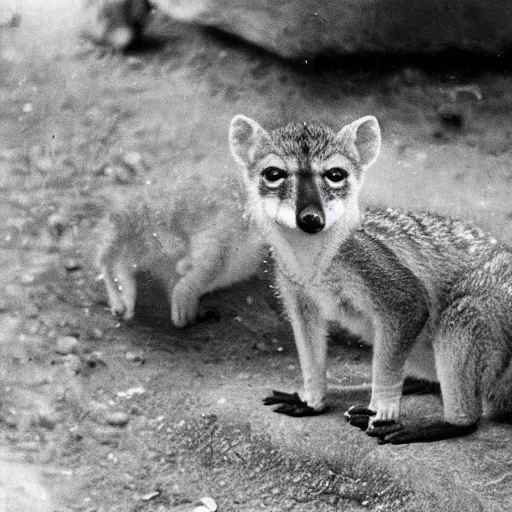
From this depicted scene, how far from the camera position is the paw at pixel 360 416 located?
4.68m

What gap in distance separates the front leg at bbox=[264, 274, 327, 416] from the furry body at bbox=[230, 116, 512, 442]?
0.01 m

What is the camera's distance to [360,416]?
4688 millimetres

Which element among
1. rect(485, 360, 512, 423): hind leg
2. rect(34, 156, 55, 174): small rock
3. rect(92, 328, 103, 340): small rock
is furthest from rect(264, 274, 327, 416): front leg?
rect(34, 156, 55, 174): small rock

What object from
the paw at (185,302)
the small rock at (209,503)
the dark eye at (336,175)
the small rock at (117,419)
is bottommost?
the small rock at (209,503)

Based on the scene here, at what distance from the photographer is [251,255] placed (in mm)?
4906

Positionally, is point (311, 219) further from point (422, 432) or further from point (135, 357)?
point (135, 357)

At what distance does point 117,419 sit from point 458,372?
4.82 ft

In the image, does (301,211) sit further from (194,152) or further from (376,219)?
(194,152)

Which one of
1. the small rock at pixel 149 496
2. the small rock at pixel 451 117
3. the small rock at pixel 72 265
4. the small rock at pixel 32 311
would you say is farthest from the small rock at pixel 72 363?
the small rock at pixel 451 117

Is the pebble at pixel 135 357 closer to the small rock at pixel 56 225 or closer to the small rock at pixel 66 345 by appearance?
the small rock at pixel 66 345

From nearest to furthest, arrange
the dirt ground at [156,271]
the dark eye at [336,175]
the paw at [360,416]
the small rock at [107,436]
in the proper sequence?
1. the dark eye at [336,175]
2. the paw at [360,416]
3. the dirt ground at [156,271]
4. the small rock at [107,436]

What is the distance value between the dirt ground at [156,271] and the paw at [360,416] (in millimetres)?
91

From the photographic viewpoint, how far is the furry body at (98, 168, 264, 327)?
5.00 metres

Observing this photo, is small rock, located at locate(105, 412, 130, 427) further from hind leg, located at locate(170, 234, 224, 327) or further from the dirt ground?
hind leg, located at locate(170, 234, 224, 327)
